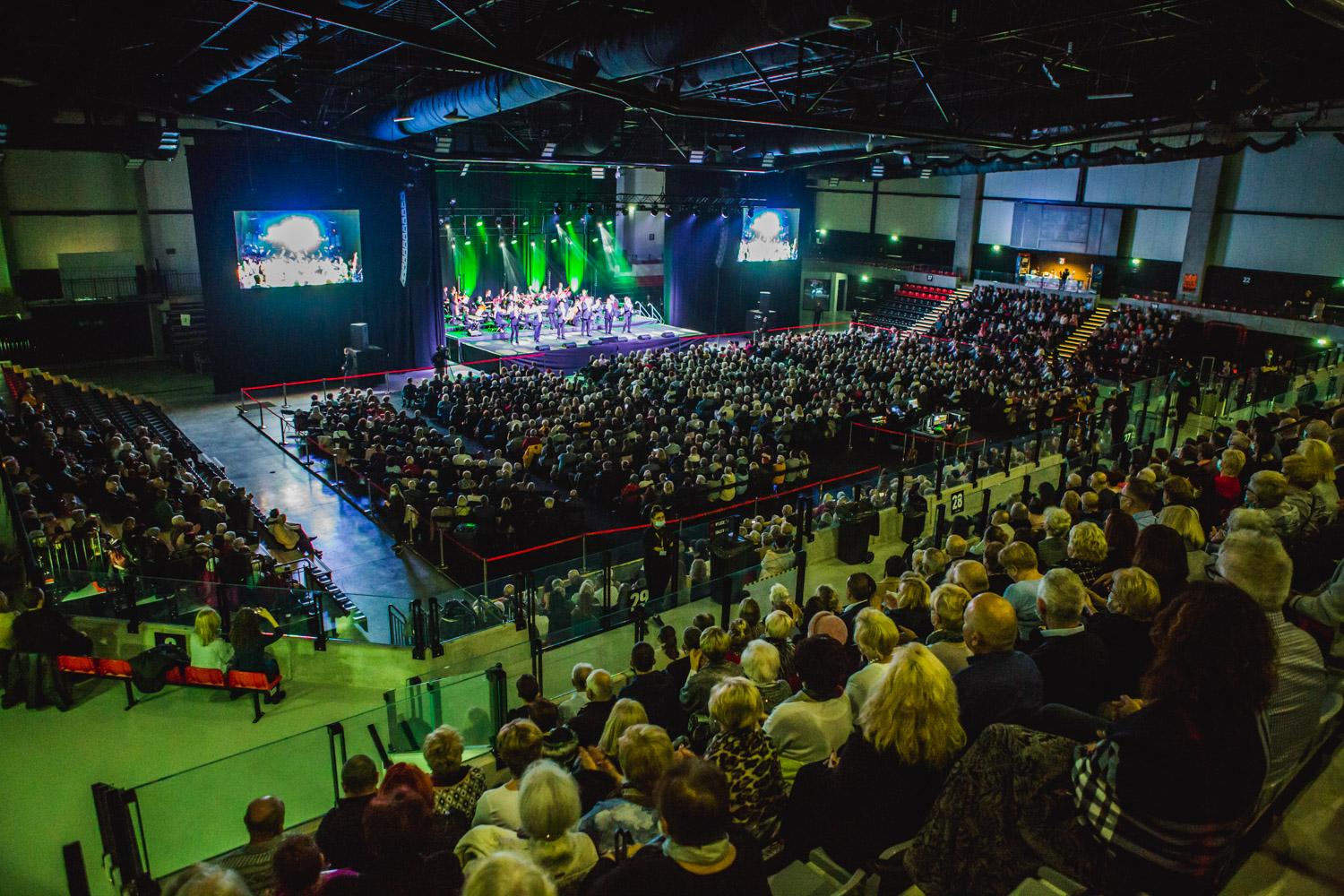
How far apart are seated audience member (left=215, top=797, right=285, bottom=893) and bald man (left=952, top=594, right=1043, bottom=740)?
8.43 feet

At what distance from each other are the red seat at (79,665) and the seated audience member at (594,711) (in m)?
5.26

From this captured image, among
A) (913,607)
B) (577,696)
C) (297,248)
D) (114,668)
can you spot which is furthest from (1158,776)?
(297,248)

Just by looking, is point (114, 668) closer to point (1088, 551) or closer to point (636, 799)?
point (636, 799)

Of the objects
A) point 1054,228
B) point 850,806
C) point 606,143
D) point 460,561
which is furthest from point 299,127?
point 1054,228

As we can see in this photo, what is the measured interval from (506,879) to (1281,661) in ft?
7.53

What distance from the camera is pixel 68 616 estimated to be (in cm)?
770

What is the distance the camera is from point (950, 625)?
12.6 feet

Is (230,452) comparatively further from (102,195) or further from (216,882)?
(216,882)

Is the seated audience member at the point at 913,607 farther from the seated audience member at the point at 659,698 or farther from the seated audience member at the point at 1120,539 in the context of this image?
the seated audience member at the point at 659,698

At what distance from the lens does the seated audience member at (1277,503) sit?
15.1 ft

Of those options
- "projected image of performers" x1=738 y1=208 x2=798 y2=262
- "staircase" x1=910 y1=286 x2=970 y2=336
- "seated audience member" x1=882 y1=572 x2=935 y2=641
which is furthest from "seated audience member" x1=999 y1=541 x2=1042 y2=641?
"projected image of performers" x1=738 y1=208 x2=798 y2=262

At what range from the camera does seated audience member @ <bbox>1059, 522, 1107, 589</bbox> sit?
4.64 metres

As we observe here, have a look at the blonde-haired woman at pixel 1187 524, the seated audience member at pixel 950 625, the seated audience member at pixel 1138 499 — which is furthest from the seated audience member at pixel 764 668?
the seated audience member at pixel 1138 499

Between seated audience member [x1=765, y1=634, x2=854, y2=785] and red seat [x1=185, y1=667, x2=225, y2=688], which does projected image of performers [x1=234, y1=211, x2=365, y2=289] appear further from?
seated audience member [x1=765, y1=634, x2=854, y2=785]
